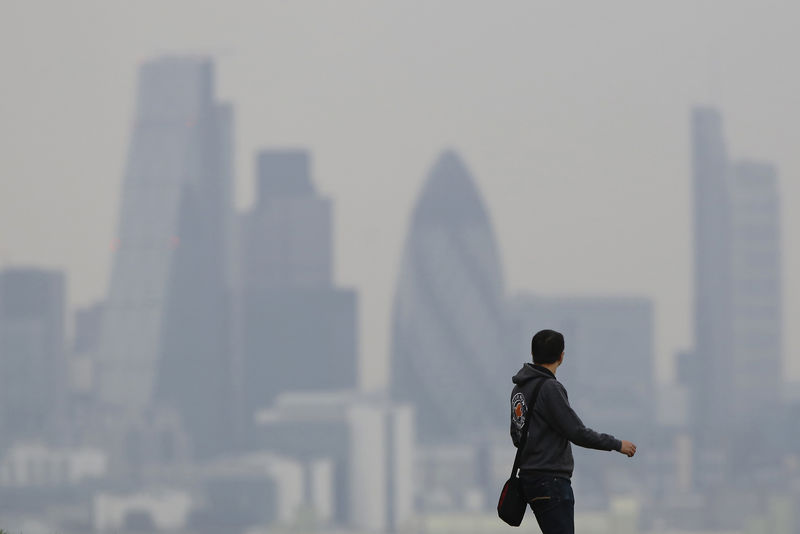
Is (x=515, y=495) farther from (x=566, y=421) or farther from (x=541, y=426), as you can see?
(x=566, y=421)

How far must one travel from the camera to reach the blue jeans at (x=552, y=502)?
36.9 ft

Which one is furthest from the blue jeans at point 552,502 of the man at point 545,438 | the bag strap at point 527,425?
the bag strap at point 527,425

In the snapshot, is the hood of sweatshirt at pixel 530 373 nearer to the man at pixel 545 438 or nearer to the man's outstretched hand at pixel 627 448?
the man at pixel 545 438

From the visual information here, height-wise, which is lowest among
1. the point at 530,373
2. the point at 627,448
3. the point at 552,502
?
the point at 552,502

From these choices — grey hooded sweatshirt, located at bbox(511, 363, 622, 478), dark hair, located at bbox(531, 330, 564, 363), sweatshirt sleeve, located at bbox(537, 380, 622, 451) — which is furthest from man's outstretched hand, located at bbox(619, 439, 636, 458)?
dark hair, located at bbox(531, 330, 564, 363)

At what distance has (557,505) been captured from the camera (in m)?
11.3

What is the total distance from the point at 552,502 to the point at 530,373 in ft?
3.41

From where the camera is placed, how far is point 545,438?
11.4 meters

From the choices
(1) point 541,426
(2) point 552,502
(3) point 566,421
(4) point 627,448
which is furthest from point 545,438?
(4) point 627,448

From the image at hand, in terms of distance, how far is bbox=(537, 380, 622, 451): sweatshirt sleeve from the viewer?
11.0m

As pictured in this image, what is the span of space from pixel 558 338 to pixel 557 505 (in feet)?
4.38

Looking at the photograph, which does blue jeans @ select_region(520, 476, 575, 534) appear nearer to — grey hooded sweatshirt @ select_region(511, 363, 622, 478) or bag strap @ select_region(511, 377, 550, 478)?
grey hooded sweatshirt @ select_region(511, 363, 622, 478)

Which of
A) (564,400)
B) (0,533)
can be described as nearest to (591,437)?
(564,400)

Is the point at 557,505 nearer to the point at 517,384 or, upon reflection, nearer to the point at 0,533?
the point at 517,384
